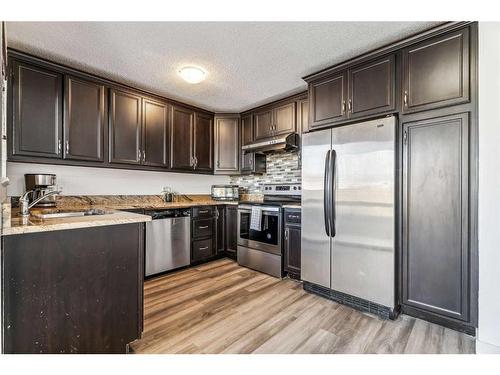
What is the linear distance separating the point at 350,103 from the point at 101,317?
8.51 ft

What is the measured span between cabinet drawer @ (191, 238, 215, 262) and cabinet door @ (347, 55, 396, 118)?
249 cm

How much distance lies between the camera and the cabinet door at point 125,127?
112 inches

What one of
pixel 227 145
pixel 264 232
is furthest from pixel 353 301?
pixel 227 145

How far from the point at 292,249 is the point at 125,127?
8.20 ft

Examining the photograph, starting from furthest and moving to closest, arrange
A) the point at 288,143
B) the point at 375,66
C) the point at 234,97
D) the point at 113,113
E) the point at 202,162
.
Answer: the point at 202,162, the point at 234,97, the point at 288,143, the point at 113,113, the point at 375,66

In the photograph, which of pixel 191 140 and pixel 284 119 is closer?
pixel 284 119

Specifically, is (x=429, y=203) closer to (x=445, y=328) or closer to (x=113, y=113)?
(x=445, y=328)

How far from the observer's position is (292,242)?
2.83 meters

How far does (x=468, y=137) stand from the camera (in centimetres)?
176

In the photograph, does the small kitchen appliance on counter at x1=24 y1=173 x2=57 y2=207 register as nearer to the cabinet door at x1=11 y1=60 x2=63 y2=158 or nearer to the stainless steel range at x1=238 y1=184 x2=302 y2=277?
the cabinet door at x1=11 y1=60 x2=63 y2=158

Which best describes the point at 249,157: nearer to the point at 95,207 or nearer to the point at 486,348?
the point at 95,207

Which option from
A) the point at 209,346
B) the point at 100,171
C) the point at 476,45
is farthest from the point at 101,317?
the point at 476,45

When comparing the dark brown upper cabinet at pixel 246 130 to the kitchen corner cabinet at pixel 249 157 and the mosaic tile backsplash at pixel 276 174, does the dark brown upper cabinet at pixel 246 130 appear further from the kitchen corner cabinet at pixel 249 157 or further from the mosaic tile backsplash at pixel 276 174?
the mosaic tile backsplash at pixel 276 174

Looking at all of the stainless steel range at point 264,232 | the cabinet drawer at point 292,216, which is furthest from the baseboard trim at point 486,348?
the stainless steel range at point 264,232
